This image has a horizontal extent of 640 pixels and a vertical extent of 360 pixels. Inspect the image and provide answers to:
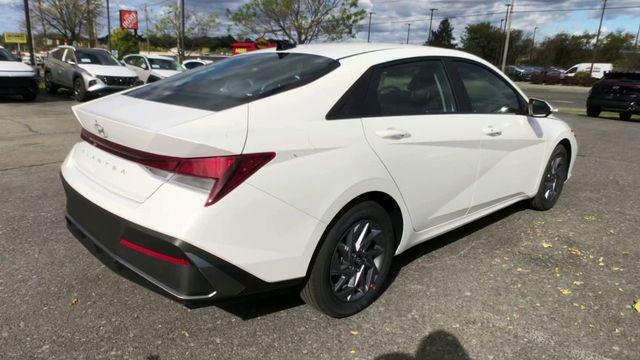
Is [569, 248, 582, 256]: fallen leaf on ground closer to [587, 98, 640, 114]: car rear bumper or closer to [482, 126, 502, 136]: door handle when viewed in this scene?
[482, 126, 502, 136]: door handle

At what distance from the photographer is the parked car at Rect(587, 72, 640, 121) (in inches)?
562

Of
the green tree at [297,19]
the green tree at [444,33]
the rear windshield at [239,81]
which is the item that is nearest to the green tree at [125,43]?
the green tree at [297,19]

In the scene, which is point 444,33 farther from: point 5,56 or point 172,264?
point 172,264

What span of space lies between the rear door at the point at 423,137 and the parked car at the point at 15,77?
43.8ft

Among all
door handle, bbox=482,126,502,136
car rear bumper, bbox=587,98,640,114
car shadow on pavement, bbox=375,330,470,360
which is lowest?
car shadow on pavement, bbox=375,330,470,360

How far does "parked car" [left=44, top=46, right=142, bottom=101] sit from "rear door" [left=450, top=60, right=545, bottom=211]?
12.4 metres

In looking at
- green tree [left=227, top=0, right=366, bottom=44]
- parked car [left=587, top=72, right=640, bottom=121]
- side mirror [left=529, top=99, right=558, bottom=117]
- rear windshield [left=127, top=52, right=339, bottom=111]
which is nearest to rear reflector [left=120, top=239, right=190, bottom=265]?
rear windshield [left=127, top=52, right=339, bottom=111]

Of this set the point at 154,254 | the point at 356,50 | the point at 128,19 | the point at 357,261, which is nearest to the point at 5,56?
the point at 356,50

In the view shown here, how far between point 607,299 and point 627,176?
440cm

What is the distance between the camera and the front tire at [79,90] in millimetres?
13945

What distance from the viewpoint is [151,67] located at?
54.0 ft

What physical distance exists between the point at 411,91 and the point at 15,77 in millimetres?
13410

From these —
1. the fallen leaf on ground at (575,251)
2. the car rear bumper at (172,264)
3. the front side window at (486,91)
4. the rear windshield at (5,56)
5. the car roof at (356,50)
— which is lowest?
the fallen leaf on ground at (575,251)

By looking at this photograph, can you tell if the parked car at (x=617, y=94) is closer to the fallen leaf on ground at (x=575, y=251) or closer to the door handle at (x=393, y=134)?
the fallen leaf on ground at (x=575, y=251)
